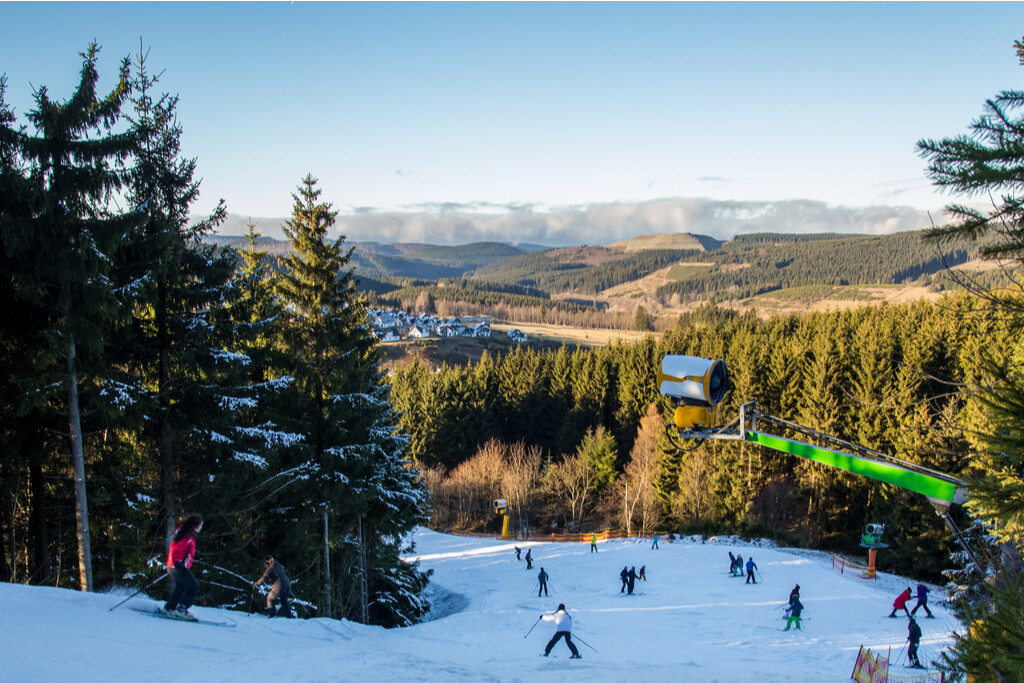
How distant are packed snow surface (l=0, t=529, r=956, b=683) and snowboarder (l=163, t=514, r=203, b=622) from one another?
452 mm

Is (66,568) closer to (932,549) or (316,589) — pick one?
(316,589)

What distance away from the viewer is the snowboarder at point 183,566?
8.99 metres

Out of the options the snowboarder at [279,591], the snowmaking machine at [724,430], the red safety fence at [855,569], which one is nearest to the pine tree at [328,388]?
the snowboarder at [279,591]

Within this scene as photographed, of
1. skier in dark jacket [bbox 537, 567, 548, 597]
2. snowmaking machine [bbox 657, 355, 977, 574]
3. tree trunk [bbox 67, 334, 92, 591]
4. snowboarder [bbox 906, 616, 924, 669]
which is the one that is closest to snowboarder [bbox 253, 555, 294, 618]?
tree trunk [bbox 67, 334, 92, 591]

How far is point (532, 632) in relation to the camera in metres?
18.8

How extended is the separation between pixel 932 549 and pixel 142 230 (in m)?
41.8

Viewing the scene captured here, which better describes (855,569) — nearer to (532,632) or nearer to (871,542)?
(871,542)

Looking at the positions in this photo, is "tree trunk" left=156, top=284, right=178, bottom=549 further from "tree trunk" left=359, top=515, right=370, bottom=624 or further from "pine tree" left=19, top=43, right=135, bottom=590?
"tree trunk" left=359, top=515, right=370, bottom=624

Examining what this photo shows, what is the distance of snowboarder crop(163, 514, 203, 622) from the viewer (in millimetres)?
8992

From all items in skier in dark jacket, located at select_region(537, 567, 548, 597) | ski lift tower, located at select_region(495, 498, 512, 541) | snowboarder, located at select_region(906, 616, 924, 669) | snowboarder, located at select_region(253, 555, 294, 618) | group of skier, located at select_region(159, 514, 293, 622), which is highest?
group of skier, located at select_region(159, 514, 293, 622)

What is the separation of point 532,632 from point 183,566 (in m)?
12.2

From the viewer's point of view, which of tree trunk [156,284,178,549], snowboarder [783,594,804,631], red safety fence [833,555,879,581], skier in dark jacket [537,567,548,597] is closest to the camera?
tree trunk [156,284,178,549]

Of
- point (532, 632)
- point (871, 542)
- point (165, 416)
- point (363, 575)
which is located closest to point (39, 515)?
point (165, 416)

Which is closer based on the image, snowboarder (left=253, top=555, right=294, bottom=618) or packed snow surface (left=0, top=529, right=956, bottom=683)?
packed snow surface (left=0, top=529, right=956, bottom=683)
